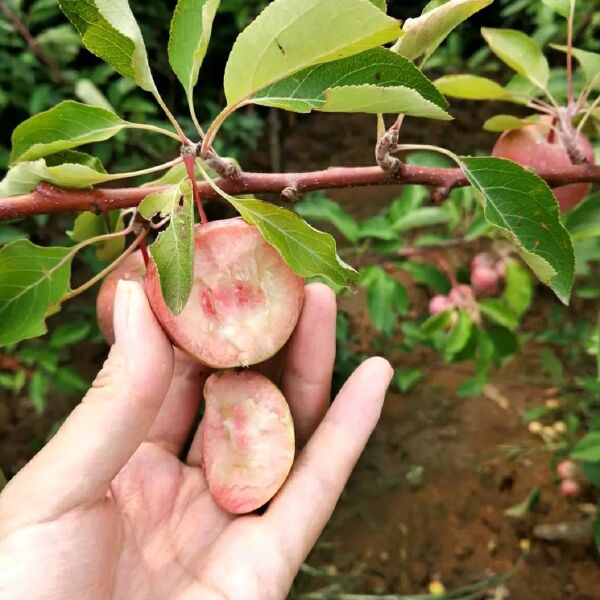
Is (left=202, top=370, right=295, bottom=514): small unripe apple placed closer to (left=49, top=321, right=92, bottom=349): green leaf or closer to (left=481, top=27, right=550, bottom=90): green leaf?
(left=481, top=27, right=550, bottom=90): green leaf

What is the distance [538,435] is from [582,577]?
0.41 m

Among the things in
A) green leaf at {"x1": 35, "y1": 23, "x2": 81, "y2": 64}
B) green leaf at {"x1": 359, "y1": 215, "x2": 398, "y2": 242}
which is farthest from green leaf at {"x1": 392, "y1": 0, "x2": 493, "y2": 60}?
green leaf at {"x1": 35, "y1": 23, "x2": 81, "y2": 64}

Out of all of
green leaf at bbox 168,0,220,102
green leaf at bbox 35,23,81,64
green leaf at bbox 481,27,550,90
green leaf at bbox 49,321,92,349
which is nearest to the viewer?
green leaf at bbox 168,0,220,102

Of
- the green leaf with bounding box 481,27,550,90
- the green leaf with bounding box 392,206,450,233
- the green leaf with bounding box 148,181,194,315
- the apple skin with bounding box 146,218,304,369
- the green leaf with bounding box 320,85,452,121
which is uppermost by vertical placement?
the green leaf with bounding box 320,85,452,121

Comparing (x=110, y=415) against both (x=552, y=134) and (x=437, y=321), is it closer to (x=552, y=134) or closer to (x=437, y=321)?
(x=552, y=134)

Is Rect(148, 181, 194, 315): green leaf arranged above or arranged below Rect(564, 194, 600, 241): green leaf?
above

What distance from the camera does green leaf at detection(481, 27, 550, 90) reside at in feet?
2.66

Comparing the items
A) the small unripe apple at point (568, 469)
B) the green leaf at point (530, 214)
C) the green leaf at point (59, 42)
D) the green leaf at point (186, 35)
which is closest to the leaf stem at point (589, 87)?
the green leaf at point (530, 214)

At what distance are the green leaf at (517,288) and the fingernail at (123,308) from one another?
88 cm

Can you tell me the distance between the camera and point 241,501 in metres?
0.72

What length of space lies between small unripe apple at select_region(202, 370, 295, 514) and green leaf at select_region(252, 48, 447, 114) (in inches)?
11.6

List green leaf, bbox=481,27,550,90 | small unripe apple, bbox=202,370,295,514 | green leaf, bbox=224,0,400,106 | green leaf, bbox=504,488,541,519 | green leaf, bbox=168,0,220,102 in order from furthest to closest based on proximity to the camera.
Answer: green leaf, bbox=504,488,541,519, green leaf, bbox=481,27,550,90, small unripe apple, bbox=202,370,295,514, green leaf, bbox=168,0,220,102, green leaf, bbox=224,0,400,106

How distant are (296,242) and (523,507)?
1.49 metres

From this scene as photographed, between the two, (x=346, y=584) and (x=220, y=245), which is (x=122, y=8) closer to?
(x=220, y=245)
